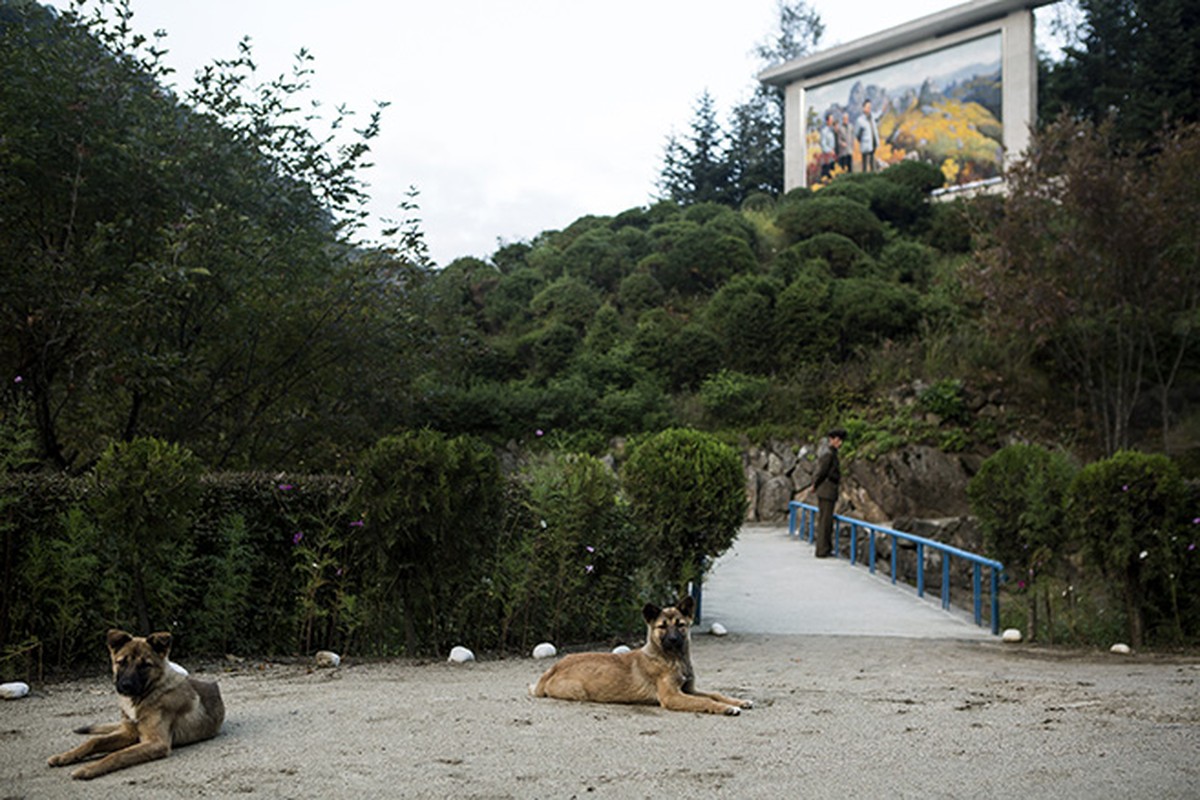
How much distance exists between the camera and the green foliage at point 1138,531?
9906mm

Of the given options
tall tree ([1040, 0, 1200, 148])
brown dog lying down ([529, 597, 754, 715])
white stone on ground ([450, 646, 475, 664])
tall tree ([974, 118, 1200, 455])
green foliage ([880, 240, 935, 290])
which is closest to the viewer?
brown dog lying down ([529, 597, 754, 715])

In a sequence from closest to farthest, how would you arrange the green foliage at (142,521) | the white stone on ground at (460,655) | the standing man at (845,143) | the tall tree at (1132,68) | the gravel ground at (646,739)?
1. the gravel ground at (646,739)
2. the green foliage at (142,521)
3. the white stone on ground at (460,655)
4. the tall tree at (1132,68)
5. the standing man at (845,143)

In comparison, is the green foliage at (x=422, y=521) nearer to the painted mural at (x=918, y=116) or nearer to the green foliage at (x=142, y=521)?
the green foliage at (x=142, y=521)

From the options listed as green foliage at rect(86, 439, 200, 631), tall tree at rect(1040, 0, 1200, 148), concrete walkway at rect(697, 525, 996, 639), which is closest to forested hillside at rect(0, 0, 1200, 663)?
green foliage at rect(86, 439, 200, 631)

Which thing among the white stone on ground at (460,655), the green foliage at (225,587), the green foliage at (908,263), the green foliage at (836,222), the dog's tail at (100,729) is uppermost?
the green foliage at (836,222)

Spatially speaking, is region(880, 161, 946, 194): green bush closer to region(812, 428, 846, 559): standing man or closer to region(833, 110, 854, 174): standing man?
region(833, 110, 854, 174): standing man

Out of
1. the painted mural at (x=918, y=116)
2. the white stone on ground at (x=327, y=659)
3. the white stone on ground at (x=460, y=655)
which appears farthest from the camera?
the painted mural at (x=918, y=116)

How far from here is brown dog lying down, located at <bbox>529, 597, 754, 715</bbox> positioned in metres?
6.23

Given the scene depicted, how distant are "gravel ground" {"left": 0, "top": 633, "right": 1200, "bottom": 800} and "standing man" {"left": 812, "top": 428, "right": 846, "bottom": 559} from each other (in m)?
8.25

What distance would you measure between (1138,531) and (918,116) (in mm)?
29626

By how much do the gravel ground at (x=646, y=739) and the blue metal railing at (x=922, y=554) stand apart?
3.64 metres

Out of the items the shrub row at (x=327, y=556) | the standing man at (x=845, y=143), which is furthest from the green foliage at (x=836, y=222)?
the shrub row at (x=327, y=556)

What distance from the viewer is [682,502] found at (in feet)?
33.9

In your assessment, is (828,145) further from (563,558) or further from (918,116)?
(563,558)
